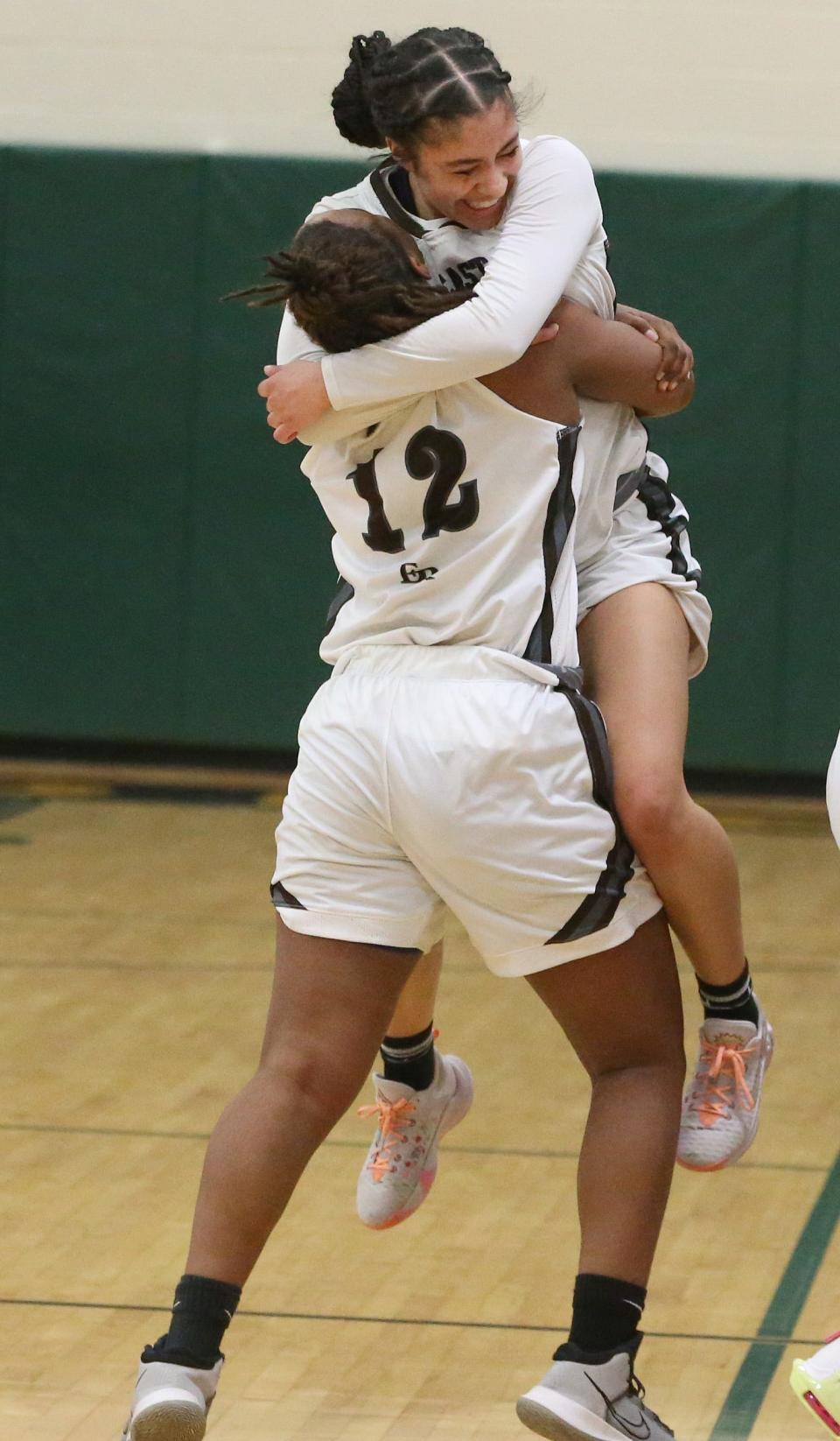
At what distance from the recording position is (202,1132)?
392 centimetres

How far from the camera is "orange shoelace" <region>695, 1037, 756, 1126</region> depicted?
2543 mm

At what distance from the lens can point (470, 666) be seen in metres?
2.24

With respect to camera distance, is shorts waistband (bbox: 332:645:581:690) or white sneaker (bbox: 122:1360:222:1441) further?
shorts waistband (bbox: 332:645:581:690)

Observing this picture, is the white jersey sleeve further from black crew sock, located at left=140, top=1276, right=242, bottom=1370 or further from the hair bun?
black crew sock, located at left=140, top=1276, right=242, bottom=1370

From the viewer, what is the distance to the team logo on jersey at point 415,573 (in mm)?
2268

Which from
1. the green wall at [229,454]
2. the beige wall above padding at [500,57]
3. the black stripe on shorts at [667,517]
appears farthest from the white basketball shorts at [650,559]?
the beige wall above padding at [500,57]

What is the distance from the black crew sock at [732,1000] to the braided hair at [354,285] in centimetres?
93

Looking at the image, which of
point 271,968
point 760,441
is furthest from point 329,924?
point 760,441

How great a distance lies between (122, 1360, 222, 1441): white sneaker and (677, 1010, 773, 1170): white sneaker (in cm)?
72

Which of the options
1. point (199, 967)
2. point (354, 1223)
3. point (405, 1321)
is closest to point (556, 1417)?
point (405, 1321)

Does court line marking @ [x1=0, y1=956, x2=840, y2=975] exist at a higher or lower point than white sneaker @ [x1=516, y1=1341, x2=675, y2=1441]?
lower

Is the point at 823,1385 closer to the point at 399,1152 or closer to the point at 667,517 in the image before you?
the point at 399,1152

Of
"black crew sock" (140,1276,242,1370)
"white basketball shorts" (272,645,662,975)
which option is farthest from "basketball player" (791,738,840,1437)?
"black crew sock" (140,1276,242,1370)

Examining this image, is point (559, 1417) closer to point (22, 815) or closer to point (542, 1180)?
point (542, 1180)
